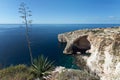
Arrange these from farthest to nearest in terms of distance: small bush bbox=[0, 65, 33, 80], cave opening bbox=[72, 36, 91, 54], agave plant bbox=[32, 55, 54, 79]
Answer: cave opening bbox=[72, 36, 91, 54] < agave plant bbox=[32, 55, 54, 79] < small bush bbox=[0, 65, 33, 80]

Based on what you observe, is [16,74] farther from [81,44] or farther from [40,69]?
[81,44]

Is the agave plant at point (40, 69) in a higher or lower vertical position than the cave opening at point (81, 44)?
higher

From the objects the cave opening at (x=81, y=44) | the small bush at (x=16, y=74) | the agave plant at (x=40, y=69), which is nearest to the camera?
the small bush at (x=16, y=74)

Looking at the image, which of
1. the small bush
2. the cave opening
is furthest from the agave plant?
the cave opening

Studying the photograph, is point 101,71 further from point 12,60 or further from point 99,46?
point 12,60

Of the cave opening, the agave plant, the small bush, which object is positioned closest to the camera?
the small bush

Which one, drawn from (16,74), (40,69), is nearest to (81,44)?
(40,69)

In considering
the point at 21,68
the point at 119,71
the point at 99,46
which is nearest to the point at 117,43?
the point at 99,46

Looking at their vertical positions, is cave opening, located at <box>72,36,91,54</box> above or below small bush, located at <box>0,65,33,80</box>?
below

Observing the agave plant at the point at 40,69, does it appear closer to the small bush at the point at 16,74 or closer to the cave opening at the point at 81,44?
the small bush at the point at 16,74

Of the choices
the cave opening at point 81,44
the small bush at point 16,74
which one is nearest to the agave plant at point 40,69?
the small bush at point 16,74

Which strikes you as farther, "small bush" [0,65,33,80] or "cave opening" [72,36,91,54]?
"cave opening" [72,36,91,54]

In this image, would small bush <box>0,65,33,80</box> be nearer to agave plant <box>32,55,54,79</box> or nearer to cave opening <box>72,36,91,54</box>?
agave plant <box>32,55,54,79</box>

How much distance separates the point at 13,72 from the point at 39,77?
2611mm
